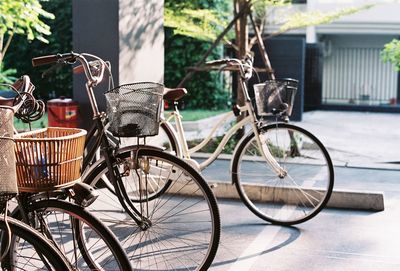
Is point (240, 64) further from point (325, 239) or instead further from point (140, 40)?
point (140, 40)

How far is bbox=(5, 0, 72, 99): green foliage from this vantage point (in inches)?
603

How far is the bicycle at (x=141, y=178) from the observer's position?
395cm

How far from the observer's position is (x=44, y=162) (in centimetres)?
309

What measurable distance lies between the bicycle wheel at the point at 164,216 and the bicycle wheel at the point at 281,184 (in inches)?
18.5

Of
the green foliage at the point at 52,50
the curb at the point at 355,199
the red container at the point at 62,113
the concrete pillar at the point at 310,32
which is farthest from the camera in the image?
the concrete pillar at the point at 310,32

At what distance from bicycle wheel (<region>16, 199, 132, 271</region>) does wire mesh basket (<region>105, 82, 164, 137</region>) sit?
0.62 meters

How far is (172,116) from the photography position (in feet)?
18.5

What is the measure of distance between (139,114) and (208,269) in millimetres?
1163

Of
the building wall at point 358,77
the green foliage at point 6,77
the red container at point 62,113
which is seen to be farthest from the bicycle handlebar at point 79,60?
the building wall at point 358,77

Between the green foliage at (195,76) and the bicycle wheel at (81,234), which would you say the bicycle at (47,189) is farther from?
the green foliage at (195,76)

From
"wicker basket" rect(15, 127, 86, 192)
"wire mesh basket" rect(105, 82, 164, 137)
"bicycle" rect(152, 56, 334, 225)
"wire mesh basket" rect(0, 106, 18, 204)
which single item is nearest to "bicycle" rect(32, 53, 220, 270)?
"wire mesh basket" rect(105, 82, 164, 137)

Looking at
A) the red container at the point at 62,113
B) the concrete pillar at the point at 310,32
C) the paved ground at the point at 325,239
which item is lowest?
the paved ground at the point at 325,239

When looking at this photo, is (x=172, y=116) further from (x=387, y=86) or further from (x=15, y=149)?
(x=387, y=86)

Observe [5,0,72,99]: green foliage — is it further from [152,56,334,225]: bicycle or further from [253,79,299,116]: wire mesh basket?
[253,79,299,116]: wire mesh basket
